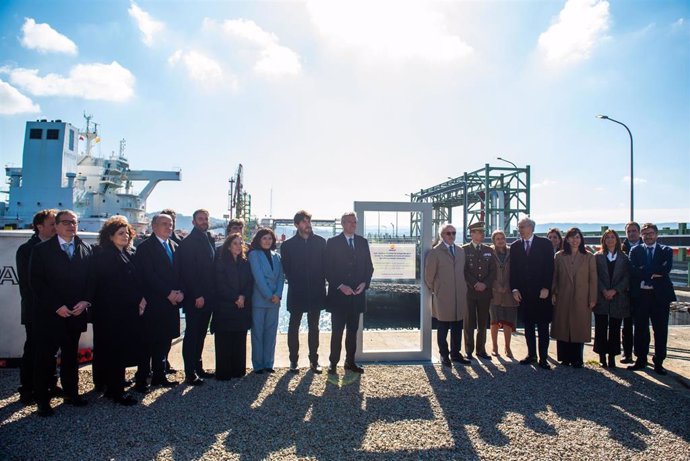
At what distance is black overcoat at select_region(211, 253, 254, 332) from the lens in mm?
4568

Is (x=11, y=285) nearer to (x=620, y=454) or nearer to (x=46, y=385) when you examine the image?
(x=46, y=385)

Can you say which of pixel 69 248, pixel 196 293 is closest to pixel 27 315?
pixel 69 248

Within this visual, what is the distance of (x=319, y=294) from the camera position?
5.02 meters

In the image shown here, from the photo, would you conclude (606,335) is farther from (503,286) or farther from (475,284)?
(475,284)

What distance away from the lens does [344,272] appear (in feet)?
16.3

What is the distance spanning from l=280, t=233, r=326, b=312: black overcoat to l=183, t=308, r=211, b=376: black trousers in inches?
40.4

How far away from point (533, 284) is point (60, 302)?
17.6ft

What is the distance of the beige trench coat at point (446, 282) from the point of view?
5.20 meters

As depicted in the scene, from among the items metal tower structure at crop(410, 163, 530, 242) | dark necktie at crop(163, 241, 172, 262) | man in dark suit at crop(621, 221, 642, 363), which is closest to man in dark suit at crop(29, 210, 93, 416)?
dark necktie at crop(163, 241, 172, 262)

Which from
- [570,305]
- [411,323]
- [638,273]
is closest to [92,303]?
[570,305]

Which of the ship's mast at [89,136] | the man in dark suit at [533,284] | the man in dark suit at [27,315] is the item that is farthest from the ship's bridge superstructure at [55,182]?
the man in dark suit at [533,284]

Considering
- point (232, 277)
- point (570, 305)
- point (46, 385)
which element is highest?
point (232, 277)

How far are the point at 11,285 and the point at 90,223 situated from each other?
25.6 m

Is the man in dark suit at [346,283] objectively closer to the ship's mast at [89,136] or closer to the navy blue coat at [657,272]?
the navy blue coat at [657,272]
